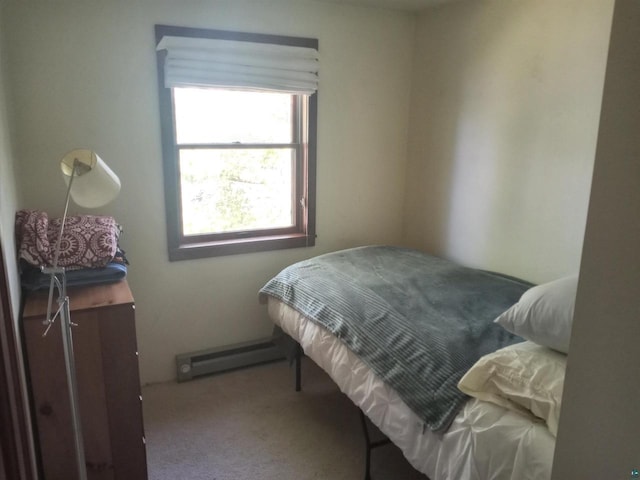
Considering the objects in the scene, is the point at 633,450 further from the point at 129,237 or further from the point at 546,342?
the point at 129,237

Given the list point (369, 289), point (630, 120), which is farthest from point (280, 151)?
point (630, 120)

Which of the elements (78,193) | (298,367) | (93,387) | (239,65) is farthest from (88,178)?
(298,367)

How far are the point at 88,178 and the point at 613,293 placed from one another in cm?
141

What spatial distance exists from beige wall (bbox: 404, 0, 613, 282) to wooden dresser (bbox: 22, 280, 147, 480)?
197 centimetres

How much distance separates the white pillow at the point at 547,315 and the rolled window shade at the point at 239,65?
Answer: 1.86 m

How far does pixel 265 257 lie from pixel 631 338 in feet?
8.14

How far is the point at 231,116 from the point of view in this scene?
280 cm

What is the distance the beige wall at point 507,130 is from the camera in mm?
2186

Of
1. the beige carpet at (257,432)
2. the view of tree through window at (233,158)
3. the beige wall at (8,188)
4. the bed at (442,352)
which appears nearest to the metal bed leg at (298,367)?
the beige carpet at (257,432)

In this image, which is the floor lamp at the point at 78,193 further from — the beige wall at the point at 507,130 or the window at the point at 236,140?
the beige wall at the point at 507,130

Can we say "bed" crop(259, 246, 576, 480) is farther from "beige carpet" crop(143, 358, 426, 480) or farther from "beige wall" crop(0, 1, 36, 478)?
"beige wall" crop(0, 1, 36, 478)

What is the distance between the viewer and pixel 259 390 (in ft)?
9.11

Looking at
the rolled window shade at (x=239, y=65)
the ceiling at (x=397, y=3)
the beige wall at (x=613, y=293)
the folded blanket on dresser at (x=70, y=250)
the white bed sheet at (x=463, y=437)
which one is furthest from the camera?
the ceiling at (x=397, y=3)

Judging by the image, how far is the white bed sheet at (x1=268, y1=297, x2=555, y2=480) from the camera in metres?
1.27
